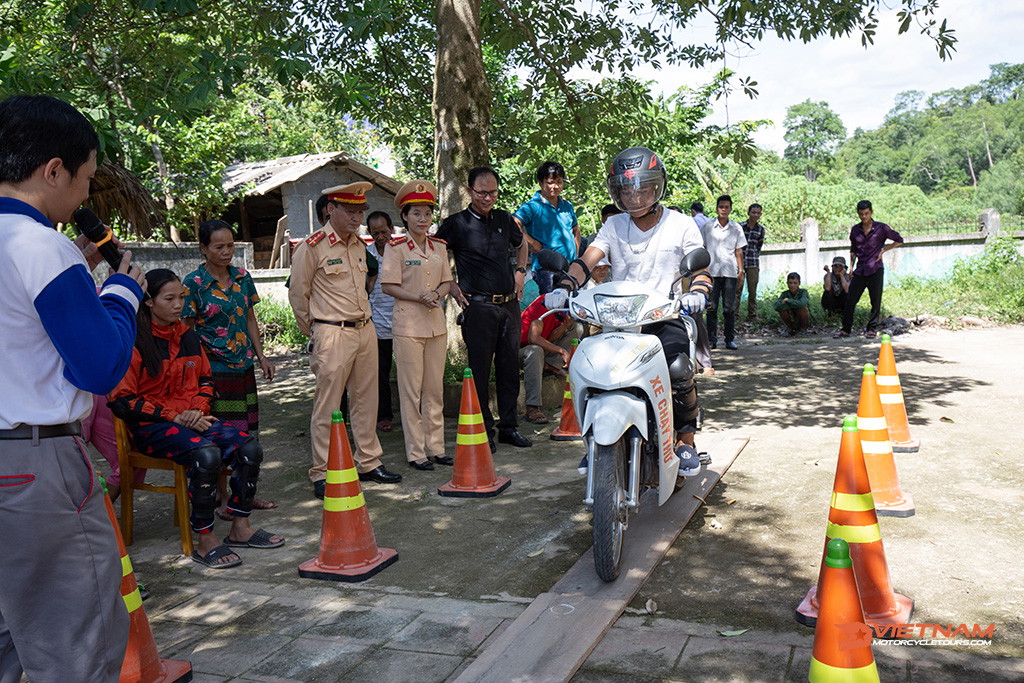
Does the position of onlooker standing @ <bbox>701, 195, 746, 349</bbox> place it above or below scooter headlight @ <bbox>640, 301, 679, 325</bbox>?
above

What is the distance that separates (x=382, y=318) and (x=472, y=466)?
2.69 metres

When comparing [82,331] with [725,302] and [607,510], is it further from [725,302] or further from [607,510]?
[725,302]

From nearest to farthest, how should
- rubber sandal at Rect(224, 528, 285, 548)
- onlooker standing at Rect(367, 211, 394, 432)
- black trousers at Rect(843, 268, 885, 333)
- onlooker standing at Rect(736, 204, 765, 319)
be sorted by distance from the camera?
rubber sandal at Rect(224, 528, 285, 548) → onlooker standing at Rect(367, 211, 394, 432) → black trousers at Rect(843, 268, 885, 333) → onlooker standing at Rect(736, 204, 765, 319)

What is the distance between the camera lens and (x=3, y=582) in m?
2.26

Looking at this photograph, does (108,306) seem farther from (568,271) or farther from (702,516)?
(702,516)

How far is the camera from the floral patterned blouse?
5535 mm

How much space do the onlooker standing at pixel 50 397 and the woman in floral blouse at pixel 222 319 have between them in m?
3.19

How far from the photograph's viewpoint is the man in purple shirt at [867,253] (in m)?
12.5

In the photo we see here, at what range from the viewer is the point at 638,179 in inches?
198

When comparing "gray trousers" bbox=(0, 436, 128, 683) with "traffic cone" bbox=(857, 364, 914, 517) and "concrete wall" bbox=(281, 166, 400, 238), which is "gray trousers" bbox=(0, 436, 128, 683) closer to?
"traffic cone" bbox=(857, 364, 914, 517)

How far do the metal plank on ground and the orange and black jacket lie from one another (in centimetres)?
236

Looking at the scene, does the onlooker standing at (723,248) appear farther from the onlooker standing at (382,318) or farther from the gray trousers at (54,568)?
the gray trousers at (54,568)

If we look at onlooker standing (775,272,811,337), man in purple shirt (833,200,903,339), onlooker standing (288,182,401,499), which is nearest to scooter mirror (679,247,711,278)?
onlooker standing (288,182,401,499)

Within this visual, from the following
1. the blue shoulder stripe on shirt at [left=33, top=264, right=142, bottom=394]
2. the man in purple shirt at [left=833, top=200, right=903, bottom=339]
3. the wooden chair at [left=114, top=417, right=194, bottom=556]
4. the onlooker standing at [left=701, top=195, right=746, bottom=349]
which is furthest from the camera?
the man in purple shirt at [left=833, top=200, right=903, bottom=339]
